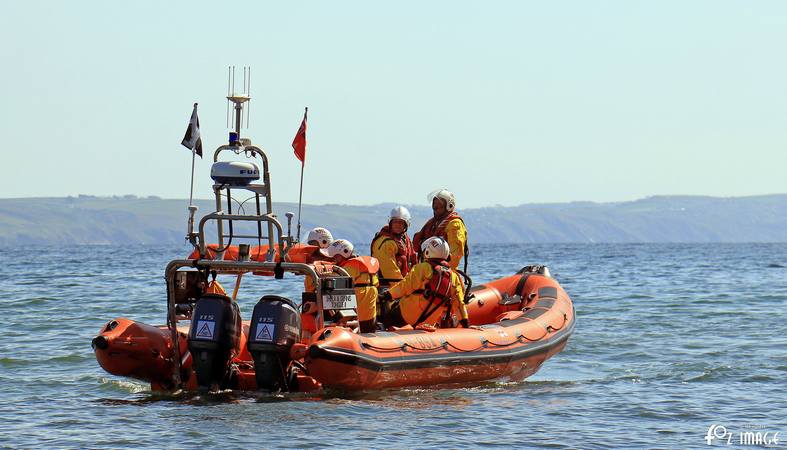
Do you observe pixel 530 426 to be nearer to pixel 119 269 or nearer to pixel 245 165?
pixel 245 165

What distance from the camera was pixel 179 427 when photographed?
8.78m

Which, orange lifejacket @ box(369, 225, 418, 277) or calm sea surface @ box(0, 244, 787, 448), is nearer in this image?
calm sea surface @ box(0, 244, 787, 448)

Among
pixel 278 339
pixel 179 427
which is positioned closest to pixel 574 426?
pixel 278 339

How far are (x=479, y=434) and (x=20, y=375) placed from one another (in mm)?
5700

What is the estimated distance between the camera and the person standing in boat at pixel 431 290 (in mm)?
10477

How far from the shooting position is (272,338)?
30.3ft

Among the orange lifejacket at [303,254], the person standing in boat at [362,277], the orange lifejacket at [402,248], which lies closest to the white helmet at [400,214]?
the orange lifejacket at [402,248]

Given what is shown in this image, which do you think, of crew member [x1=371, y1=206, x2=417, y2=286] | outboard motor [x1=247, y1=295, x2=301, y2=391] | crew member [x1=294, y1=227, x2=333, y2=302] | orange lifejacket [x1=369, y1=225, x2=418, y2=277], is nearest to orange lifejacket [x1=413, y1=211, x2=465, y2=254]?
orange lifejacket [x1=369, y1=225, x2=418, y2=277]

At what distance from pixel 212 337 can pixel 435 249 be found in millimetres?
2188

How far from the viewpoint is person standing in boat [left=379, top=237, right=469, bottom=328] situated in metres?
10.5

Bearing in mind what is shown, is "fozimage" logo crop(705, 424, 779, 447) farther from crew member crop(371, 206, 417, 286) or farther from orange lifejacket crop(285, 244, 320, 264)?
orange lifejacket crop(285, 244, 320, 264)

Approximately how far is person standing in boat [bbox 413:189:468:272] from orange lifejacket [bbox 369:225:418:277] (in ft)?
0.88

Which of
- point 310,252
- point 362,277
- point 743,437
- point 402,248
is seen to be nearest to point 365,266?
point 362,277

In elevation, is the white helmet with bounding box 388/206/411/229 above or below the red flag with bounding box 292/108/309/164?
below
